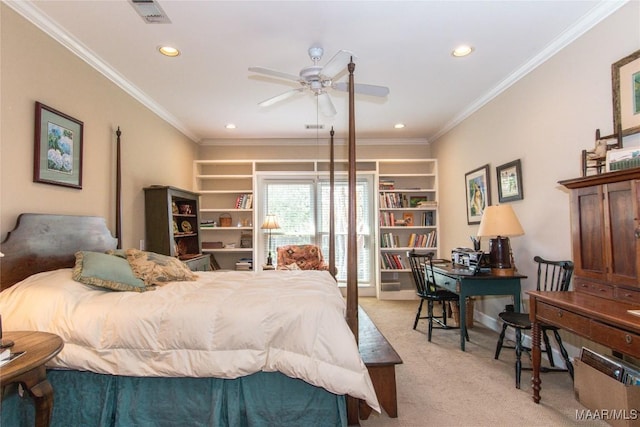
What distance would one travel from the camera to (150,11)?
232cm

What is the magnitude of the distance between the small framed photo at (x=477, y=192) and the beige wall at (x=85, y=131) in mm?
3960

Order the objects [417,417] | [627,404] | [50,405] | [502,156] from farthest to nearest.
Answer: [502,156], [417,417], [627,404], [50,405]

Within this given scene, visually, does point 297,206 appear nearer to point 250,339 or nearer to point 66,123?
point 66,123

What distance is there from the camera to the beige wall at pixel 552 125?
2.39 metres

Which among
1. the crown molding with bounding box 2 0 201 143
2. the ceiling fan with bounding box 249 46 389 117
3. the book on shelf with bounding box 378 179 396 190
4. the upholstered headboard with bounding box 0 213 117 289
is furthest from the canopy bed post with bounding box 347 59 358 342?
the book on shelf with bounding box 378 179 396 190

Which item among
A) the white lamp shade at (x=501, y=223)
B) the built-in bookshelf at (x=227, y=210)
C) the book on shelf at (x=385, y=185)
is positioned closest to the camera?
the white lamp shade at (x=501, y=223)

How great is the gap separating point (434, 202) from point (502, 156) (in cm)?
186

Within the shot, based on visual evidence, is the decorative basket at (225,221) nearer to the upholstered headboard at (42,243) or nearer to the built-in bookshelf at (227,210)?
the built-in bookshelf at (227,210)

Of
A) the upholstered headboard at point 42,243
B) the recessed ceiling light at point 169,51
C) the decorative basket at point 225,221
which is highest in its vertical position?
the recessed ceiling light at point 169,51

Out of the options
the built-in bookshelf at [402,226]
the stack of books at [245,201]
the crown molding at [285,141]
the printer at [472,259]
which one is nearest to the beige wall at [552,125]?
the printer at [472,259]

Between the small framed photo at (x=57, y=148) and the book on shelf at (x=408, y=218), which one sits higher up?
the small framed photo at (x=57, y=148)

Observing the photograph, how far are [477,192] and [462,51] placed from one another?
1.87 metres

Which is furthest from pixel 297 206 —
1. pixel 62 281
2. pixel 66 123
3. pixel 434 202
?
pixel 62 281

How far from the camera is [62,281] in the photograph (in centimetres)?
199
